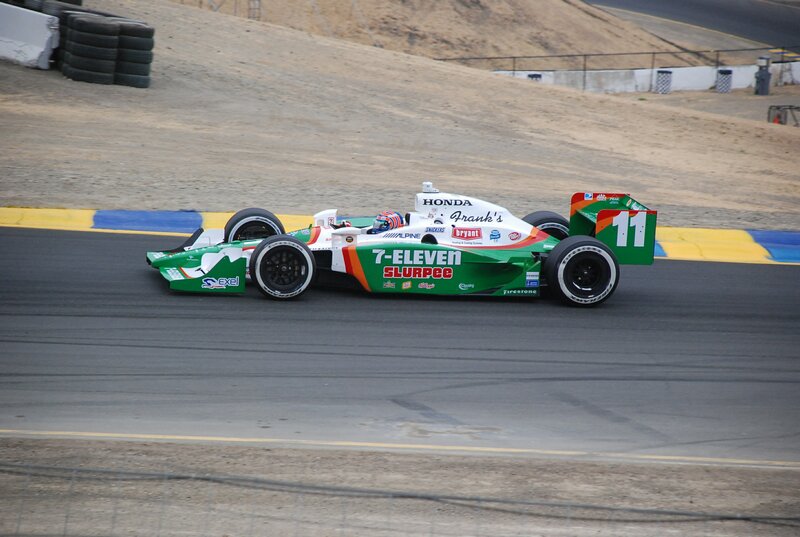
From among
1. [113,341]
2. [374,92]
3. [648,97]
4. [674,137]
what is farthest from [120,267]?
[648,97]

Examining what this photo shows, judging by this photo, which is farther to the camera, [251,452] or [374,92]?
[374,92]

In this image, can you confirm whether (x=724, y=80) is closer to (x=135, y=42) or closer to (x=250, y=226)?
(x=135, y=42)

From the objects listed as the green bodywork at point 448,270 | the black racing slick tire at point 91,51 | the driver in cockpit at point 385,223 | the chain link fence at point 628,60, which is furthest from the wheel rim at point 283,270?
the chain link fence at point 628,60

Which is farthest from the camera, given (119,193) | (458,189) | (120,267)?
(458,189)

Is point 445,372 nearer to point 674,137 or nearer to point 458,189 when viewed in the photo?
point 458,189

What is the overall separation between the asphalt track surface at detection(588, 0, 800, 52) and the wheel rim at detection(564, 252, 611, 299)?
122 feet

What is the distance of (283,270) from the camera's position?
10758mm

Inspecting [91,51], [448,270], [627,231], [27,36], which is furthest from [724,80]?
[448,270]

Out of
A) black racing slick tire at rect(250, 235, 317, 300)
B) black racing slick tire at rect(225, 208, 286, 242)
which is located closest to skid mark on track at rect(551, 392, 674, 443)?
black racing slick tire at rect(250, 235, 317, 300)

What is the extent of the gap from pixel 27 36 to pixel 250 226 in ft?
40.5

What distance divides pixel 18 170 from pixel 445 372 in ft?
31.4

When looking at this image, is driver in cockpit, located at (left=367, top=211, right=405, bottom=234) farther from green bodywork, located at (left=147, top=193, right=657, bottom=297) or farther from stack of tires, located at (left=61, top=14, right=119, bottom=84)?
stack of tires, located at (left=61, top=14, right=119, bottom=84)

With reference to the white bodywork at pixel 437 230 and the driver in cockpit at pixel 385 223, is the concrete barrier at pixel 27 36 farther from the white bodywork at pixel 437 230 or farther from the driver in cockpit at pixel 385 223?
the driver in cockpit at pixel 385 223

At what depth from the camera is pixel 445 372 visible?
8898mm
